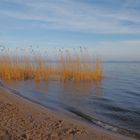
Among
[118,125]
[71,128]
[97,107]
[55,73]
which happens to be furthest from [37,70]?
[71,128]

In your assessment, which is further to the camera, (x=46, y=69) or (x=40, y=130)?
(x=46, y=69)

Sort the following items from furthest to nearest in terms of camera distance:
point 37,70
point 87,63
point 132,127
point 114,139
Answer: point 37,70
point 87,63
point 132,127
point 114,139

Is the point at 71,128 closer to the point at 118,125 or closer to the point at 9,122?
the point at 9,122

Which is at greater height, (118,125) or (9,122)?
(9,122)

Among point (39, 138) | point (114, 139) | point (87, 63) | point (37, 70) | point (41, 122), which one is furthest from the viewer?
point (37, 70)

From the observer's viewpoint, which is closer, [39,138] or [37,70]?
[39,138]

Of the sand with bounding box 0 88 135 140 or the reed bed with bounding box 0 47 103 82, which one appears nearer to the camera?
the sand with bounding box 0 88 135 140

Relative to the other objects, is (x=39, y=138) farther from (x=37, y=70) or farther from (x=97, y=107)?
(x=37, y=70)

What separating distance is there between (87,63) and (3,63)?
7346 millimetres

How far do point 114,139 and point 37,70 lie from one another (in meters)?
20.6

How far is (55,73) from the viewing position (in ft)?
95.9

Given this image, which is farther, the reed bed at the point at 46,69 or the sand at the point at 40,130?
the reed bed at the point at 46,69

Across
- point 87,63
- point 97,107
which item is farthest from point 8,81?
point 97,107

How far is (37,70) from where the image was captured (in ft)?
91.2
